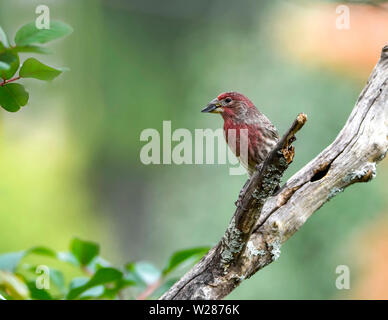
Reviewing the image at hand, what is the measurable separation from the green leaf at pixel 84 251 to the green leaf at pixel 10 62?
3.48 feet

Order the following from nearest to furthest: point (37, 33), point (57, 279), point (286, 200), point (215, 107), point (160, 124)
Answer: point (37, 33), point (286, 200), point (57, 279), point (215, 107), point (160, 124)

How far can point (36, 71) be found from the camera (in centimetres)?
166

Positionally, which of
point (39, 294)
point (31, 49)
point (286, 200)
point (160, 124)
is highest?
point (160, 124)

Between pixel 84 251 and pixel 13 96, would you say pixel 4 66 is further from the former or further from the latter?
pixel 84 251

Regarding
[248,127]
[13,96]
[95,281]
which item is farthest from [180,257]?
[13,96]

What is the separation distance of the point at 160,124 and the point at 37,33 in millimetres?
9733

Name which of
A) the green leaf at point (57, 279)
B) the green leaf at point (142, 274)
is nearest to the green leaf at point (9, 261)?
the green leaf at point (57, 279)

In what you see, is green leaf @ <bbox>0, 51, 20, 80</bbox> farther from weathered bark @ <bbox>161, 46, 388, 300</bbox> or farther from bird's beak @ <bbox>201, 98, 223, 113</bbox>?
bird's beak @ <bbox>201, 98, 223, 113</bbox>

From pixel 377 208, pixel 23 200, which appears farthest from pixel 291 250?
pixel 23 200

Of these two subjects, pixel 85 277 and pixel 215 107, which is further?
pixel 215 107

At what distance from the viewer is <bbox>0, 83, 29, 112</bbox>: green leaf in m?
1.69

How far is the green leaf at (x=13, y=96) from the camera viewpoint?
1.69 m

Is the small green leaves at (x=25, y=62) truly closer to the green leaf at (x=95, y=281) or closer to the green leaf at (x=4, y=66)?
the green leaf at (x=4, y=66)
